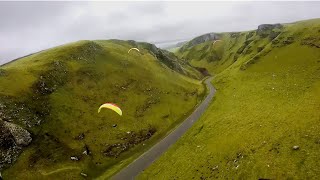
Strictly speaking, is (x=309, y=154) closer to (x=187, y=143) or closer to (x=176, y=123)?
(x=187, y=143)

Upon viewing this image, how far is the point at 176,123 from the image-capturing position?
72.1 meters

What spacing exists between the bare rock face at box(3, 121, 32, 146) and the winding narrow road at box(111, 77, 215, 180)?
61.7ft

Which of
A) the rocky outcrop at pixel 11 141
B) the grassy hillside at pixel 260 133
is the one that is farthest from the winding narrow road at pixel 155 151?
the rocky outcrop at pixel 11 141

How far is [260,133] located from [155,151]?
71.3 ft

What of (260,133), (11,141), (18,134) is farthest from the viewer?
(18,134)

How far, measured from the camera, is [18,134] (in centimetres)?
5069

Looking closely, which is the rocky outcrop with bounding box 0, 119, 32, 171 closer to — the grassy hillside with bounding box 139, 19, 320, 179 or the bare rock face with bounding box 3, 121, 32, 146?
the bare rock face with bounding box 3, 121, 32, 146

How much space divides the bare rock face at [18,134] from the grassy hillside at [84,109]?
1.23 metres

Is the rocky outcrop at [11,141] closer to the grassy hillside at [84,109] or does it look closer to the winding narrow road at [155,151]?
the grassy hillside at [84,109]

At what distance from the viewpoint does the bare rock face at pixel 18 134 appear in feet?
164

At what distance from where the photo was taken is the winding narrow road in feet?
159

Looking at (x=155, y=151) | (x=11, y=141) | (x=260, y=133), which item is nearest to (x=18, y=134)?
(x=11, y=141)

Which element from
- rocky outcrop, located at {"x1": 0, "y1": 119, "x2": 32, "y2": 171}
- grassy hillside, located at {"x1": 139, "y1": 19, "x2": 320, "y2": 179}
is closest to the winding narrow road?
grassy hillside, located at {"x1": 139, "y1": 19, "x2": 320, "y2": 179}

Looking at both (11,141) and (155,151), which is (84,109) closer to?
(11,141)
